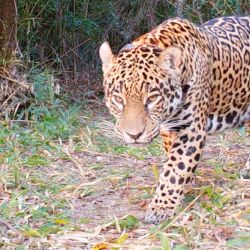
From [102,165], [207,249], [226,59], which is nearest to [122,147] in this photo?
[102,165]

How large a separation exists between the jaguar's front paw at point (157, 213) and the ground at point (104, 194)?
0.08 m

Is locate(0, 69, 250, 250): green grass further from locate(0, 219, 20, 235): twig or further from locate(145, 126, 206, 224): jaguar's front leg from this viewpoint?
locate(145, 126, 206, 224): jaguar's front leg

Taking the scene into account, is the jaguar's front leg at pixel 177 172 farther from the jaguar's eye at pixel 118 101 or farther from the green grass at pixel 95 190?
the jaguar's eye at pixel 118 101

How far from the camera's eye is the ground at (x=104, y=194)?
5.08 m

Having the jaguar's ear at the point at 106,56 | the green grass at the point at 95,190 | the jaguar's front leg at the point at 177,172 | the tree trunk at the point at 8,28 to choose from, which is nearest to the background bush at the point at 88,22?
the tree trunk at the point at 8,28

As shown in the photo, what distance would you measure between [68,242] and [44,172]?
2.18m

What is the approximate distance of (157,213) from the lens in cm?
556

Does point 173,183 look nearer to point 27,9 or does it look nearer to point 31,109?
point 31,109

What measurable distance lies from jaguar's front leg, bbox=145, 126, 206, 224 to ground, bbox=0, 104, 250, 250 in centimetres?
13

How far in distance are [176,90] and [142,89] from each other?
1.18 ft

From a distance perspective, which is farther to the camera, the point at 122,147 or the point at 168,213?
the point at 122,147

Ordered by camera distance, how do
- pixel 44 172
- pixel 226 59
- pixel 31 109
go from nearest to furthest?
pixel 226 59 < pixel 44 172 < pixel 31 109

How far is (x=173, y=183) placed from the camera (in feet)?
18.5

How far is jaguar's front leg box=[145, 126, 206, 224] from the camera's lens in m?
5.61
